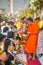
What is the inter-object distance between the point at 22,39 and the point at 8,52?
289 mm

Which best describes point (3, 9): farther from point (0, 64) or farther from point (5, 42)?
point (0, 64)

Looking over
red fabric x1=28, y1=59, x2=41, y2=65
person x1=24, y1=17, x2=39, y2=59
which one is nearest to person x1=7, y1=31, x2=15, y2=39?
person x1=24, y1=17, x2=39, y2=59

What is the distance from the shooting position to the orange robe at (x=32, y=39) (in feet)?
5.71

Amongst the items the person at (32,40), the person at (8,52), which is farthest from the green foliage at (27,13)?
the person at (8,52)

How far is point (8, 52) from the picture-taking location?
1.51 meters

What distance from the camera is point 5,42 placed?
5.24 ft

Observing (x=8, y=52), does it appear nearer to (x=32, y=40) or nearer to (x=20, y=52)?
(x=20, y=52)

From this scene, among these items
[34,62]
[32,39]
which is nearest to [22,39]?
[32,39]

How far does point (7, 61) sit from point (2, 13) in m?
0.65

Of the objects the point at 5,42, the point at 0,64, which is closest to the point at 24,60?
the point at 5,42

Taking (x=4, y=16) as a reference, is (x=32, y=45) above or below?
below

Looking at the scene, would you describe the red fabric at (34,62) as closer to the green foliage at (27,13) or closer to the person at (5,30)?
the person at (5,30)

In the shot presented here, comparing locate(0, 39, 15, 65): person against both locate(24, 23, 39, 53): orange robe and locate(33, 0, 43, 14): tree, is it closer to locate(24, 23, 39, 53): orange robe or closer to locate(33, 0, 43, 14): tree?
locate(24, 23, 39, 53): orange robe

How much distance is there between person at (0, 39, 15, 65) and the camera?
4.64ft
